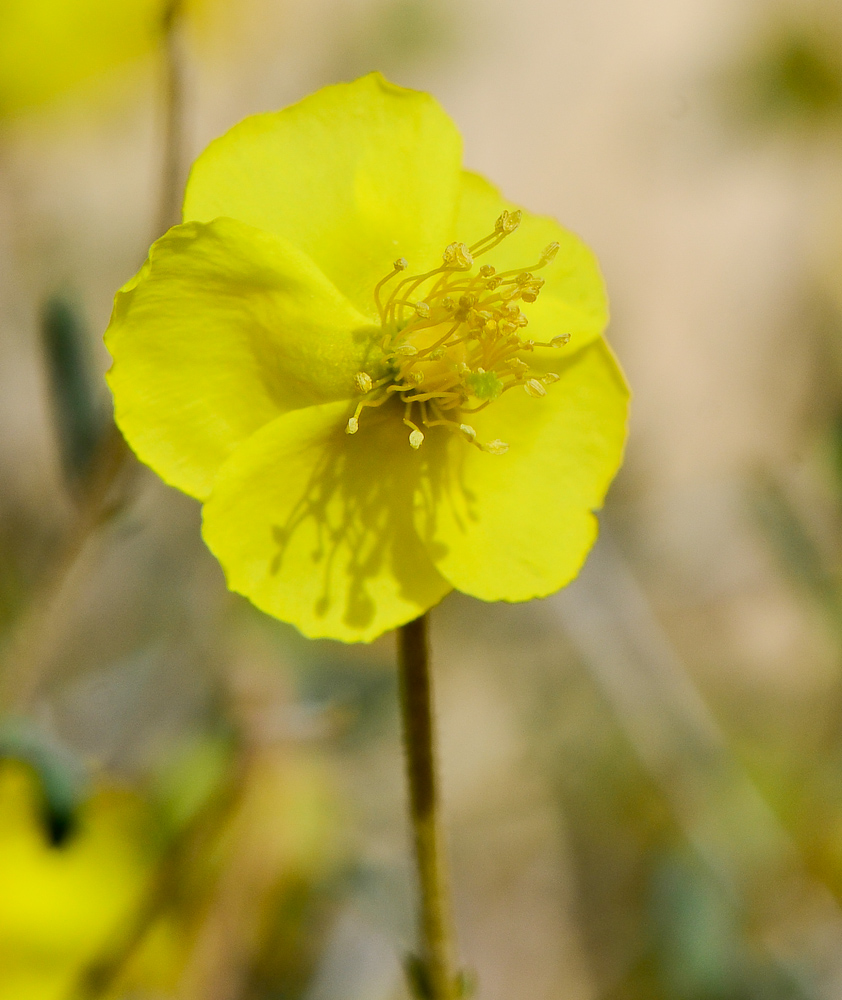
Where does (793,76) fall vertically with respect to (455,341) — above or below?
below

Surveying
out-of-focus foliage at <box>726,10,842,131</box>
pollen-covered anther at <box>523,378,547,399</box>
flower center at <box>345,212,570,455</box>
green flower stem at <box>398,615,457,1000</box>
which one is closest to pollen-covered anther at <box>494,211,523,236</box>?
flower center at <box>345,212,570,455</box>

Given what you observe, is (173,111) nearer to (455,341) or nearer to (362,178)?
Result: (362,178)

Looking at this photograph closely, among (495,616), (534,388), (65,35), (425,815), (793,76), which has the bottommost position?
(495,616)

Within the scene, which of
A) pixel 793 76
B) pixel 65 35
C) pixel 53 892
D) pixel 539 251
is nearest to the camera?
pixel 539 251

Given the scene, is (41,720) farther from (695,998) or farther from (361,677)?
(695,998)

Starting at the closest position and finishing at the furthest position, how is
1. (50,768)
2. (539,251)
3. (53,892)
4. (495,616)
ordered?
(539,251) → (50,768) → (53,892) → (495,616)

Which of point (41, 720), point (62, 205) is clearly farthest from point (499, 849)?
point (62, 205)

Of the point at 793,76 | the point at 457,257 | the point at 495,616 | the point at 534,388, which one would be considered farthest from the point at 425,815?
the point at 793,76

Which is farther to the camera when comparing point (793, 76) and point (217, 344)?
point (793, 76)
